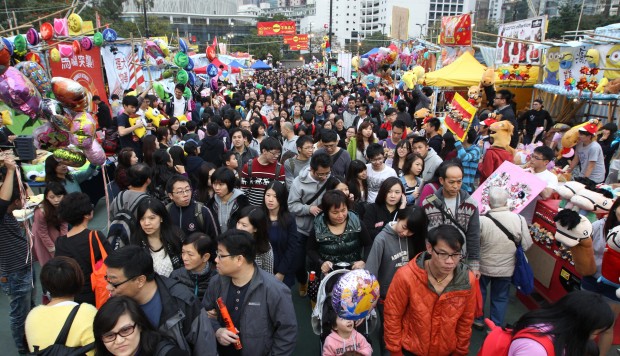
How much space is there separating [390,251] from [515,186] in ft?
6.35

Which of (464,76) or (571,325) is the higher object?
(464,76)

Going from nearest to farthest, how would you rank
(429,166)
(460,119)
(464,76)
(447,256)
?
(447,256), (429,166), (460,119), (464,76)

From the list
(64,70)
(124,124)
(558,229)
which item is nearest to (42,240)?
(124,124)

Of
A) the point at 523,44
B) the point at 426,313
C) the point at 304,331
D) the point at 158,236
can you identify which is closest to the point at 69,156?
the point at 158,236

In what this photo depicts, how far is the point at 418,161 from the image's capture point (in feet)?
14.0

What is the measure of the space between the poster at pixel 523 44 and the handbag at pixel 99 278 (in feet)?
41.2

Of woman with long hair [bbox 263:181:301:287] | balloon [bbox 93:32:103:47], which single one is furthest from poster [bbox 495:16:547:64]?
balloon [bbox 93:32:103:47]

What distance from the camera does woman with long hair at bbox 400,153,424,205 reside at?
4.26 metres

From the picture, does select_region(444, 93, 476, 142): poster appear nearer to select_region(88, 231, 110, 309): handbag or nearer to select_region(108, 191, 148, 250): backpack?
select_region(108, 191, 148, 250): backpack

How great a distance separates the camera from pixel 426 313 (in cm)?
231

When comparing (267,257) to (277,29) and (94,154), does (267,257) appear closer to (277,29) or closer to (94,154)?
(94,154)

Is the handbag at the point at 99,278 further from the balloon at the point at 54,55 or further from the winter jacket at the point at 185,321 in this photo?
the balloon at the point at 54,55

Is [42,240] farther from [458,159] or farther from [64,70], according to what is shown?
[64,70]

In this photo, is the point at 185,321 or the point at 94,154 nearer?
the point at 185,321
